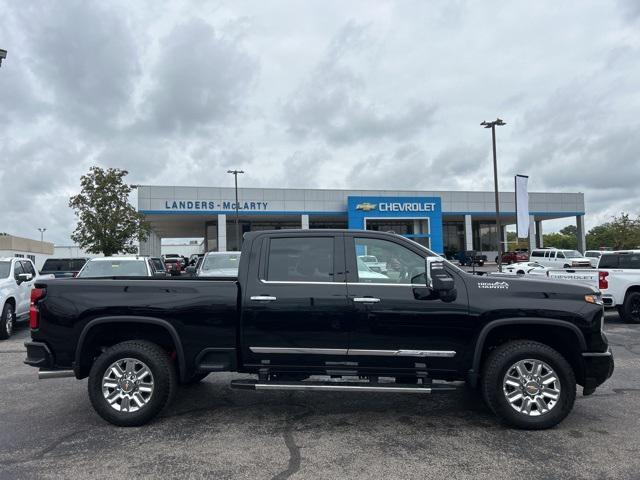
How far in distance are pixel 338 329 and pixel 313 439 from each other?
3.39 ft

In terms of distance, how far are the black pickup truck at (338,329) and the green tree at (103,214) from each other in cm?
2619

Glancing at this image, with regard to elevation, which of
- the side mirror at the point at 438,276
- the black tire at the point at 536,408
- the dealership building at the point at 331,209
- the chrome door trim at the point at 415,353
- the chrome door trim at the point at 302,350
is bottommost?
the black tire at the point at 536,408

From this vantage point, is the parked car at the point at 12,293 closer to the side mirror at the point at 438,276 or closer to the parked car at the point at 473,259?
the side mirror at the point at 438,276

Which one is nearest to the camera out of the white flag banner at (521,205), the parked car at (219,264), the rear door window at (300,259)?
the rear door window at (300,259)

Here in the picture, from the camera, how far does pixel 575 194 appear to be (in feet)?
170

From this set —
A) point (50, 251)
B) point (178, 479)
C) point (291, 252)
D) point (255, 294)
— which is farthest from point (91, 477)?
point (50, 251)

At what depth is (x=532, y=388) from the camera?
482cm

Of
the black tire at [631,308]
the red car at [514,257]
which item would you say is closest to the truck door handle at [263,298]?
the black tire at [631,308]

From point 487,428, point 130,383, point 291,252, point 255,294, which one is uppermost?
point 291,252

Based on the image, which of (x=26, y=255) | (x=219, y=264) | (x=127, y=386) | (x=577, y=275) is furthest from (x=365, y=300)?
(x=26, y=255)

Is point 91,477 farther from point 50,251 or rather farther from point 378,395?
point 50,251

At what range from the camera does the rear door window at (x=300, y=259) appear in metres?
5.09

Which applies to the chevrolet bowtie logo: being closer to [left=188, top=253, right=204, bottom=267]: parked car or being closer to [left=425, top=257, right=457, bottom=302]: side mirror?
[left=188, top=253, right=204, bottom=267]: parked car

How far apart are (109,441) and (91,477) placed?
2.52ft
